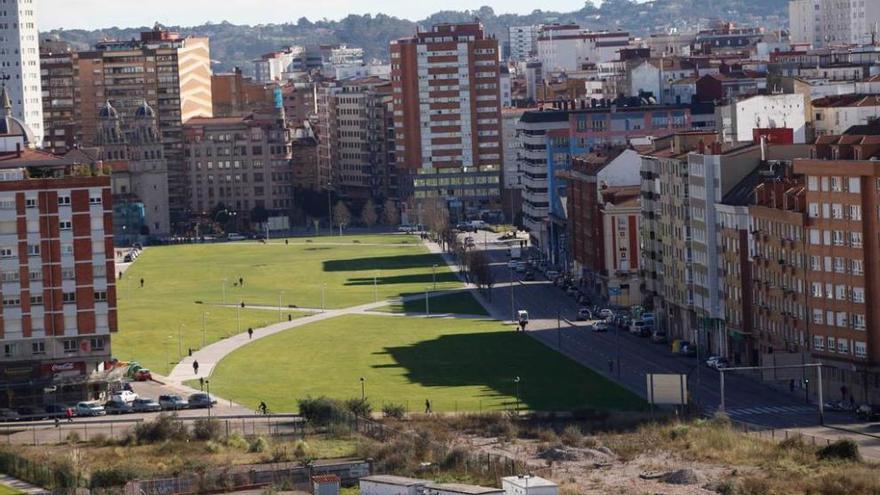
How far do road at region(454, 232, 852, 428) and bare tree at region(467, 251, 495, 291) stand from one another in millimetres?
844

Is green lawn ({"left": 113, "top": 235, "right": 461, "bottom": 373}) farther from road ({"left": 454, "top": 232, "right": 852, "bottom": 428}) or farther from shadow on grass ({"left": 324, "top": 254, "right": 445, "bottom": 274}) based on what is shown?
road ({"left": 454, "top": 232, "right": 852, "bottom": 428})

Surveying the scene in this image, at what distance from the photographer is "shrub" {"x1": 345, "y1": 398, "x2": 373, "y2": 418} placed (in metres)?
91.6

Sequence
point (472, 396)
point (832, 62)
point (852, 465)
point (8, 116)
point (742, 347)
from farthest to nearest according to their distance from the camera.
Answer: point (832, 62)
point (8, 116)
point (742, 347)
point (472, 396)
point (852, 465)

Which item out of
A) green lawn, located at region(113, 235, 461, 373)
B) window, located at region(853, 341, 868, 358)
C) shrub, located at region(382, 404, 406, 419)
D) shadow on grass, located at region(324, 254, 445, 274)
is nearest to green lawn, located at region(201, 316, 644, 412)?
shrub, located at region(382, 404, 406, 419)

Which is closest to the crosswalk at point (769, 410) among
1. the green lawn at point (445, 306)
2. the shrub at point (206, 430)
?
the shrub at point (206, 430)

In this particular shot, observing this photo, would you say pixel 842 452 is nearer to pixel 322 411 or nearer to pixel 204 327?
pixel 322 411

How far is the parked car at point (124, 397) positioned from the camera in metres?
98.8

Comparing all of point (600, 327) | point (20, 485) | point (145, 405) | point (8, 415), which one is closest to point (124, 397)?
point (145, 405)

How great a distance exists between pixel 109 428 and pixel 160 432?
4373mm

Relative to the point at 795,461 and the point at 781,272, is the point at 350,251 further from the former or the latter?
the point at 795,461

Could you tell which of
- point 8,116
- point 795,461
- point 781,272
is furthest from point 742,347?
point 8,116

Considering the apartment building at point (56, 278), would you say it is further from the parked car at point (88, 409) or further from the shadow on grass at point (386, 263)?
the shadow on grass at point (386, 263)

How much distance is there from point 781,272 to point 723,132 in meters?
26.5

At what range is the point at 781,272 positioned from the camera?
99.9m
